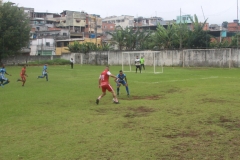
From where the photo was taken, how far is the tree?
53.2 m

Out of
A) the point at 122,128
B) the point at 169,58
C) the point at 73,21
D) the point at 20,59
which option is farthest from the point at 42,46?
the point at 122,128

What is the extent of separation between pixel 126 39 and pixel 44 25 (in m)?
36.3

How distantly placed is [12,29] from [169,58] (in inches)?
1018

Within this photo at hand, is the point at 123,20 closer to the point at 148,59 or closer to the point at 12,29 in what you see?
the point at 12,29

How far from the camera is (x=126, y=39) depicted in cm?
5741

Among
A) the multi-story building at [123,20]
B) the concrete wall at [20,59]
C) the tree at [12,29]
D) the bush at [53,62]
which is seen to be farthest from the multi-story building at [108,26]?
the tree at [12,29]

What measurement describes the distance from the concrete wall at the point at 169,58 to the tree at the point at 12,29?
8.43ft

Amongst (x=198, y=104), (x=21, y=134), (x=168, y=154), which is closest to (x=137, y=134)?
(x=168, y=154)

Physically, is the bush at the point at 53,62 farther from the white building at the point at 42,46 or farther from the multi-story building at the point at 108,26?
the multi-story building at the point at 108,26

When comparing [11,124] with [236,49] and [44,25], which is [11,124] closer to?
[236,49]

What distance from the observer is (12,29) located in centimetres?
5369

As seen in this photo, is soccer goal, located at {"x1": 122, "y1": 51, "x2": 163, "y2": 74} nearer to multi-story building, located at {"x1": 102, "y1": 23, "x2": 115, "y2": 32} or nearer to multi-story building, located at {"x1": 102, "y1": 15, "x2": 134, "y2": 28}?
multi-story building, located at {"x1": 102, "y1": 15, "x2": 134, "y2": 28}

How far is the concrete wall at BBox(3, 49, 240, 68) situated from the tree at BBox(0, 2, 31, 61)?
257cm

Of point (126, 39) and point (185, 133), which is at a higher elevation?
point (126, 39)
